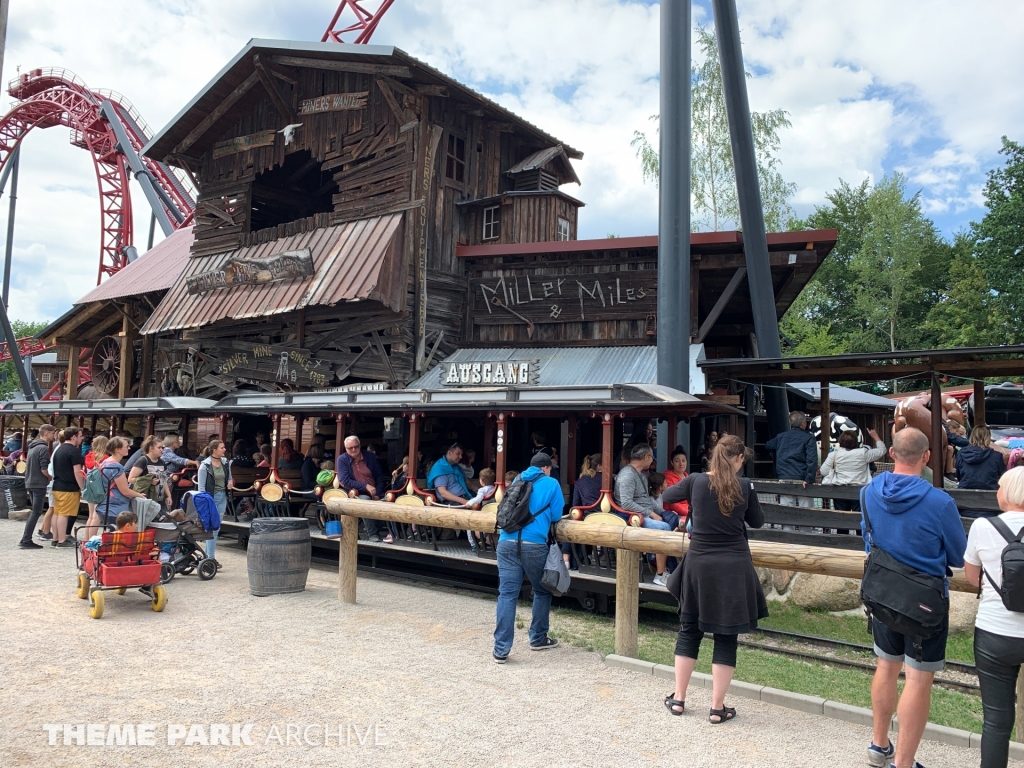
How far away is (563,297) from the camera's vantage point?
16.1 metres

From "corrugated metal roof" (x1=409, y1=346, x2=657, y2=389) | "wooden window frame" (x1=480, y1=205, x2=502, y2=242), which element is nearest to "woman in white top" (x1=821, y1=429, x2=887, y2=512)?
"corrugated metal roof" (x1=409, y1=346, x2=657, y2=389)

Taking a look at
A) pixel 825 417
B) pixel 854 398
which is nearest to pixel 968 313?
pixel 854 398

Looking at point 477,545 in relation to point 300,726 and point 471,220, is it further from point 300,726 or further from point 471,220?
point 471,220

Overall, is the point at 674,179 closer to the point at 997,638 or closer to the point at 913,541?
the point at 913,541

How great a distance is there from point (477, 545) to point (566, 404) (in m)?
2.39

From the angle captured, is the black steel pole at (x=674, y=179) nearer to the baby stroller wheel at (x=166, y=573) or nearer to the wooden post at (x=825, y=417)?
the wooden post at (x=825, y=417)

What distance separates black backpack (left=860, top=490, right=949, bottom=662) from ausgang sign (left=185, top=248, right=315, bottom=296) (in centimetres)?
1475

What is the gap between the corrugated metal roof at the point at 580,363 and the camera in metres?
14.3

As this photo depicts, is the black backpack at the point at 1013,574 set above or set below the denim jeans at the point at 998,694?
above

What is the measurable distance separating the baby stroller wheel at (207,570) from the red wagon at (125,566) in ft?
5.10

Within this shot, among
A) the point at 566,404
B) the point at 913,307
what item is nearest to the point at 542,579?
the point at 566,404

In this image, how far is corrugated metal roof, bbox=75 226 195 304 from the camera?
23359mm

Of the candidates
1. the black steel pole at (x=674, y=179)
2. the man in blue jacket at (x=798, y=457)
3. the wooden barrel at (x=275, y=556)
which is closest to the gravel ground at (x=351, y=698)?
the wooden barrel at (x=275, y=556)

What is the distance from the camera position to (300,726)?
5.09m
